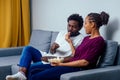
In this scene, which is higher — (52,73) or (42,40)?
(42,40)

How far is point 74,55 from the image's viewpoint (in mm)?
2656

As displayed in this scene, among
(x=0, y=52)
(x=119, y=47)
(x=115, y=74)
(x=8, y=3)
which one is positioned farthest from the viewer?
(x=8, y=3)

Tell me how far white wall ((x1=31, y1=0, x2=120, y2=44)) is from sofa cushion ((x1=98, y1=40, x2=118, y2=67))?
0.97 ft

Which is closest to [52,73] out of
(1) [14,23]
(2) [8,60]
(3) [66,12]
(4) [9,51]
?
(2) [8,60]

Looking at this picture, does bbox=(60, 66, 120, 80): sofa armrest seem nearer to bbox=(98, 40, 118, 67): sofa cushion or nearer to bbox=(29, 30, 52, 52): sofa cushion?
bbox=(98, 40, 118, 67): sofa cushion

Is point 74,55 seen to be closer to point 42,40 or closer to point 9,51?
point 42,40

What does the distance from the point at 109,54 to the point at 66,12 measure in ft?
4.53

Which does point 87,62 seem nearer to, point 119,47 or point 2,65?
point 119,47

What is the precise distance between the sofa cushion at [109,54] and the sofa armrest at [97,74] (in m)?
0.08

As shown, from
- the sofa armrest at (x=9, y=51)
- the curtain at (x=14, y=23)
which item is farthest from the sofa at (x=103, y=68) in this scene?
the curtain at (x=14, y=23)

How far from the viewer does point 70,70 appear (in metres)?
2.54

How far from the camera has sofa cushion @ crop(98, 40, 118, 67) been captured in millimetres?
2547

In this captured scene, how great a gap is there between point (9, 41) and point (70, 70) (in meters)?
2.30

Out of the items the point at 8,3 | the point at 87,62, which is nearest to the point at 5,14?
the point at 8,3
